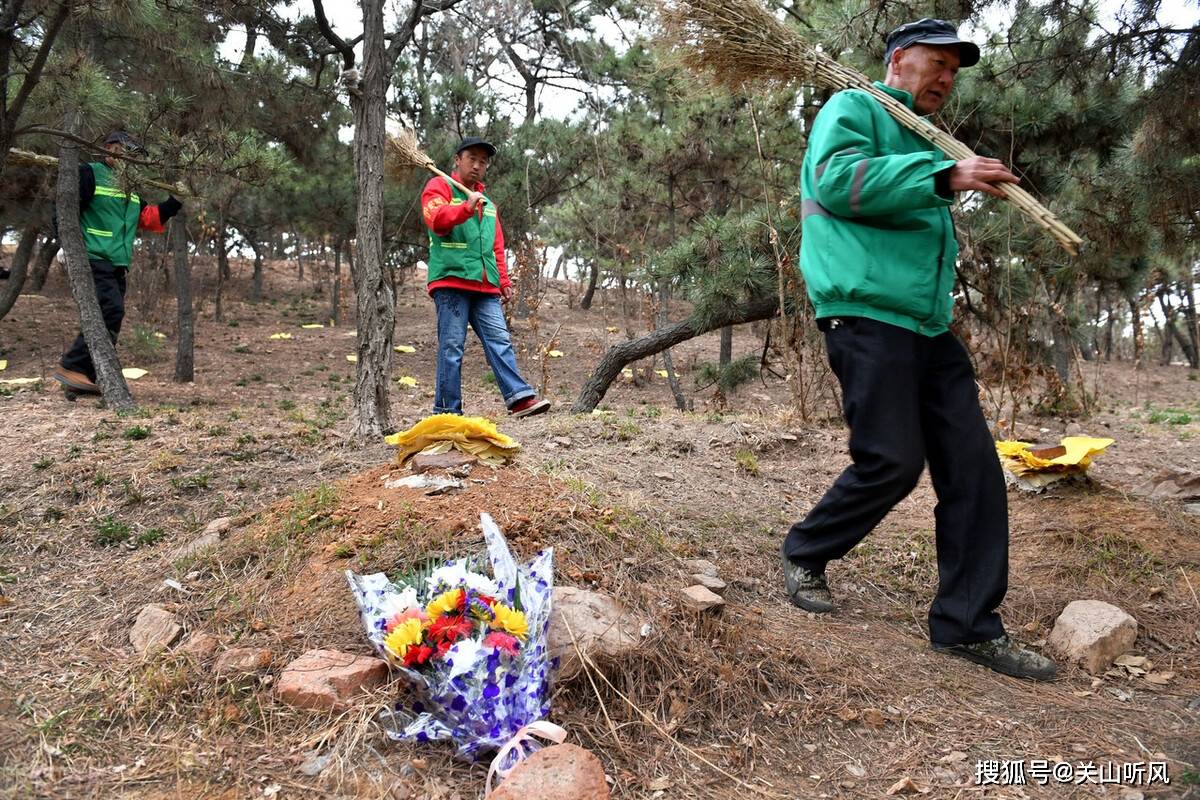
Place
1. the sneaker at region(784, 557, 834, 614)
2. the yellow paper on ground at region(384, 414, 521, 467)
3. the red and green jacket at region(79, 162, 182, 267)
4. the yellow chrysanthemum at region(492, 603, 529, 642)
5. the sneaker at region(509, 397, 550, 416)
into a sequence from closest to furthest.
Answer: the yellow chrysanthemum at region(492, 603, 529, 642) < the sneaker at region(784, 557, 834, 614) < the yellow paper on ground at region(384, 414, 521, 467) < the sneaker at region(509, 397, 550, 416) < the red and green jacket at region(79, 162, 182, 267)

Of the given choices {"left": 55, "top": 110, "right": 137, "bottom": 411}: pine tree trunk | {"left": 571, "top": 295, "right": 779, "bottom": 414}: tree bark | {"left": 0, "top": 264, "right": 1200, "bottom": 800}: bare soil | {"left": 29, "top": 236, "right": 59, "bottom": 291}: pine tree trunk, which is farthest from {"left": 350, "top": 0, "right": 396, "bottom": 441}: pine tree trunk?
{"left": 29, "top": 236, "right": 59, "bottom": 291}: pine tree trunk

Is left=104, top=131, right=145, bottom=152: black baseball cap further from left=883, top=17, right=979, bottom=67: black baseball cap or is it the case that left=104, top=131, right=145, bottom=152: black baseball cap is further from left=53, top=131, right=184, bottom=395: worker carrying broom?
left=883, top=17, right=979, bottom=67: black baseball cap

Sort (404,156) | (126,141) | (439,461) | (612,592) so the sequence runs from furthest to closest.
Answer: (404,156), (126,141), (439,461), (612,592)

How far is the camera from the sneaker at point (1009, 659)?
2383 mm

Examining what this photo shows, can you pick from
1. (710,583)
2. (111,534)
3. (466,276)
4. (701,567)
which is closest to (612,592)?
(710,583)

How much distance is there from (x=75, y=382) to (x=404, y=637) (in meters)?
5.28

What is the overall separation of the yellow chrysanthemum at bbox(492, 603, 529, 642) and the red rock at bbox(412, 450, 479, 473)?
1178 millimetres

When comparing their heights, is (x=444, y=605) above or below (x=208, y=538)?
above

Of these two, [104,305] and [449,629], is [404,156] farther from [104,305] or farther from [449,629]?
[449,629]

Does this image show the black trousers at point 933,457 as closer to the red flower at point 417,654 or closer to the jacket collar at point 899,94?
the jacket collar at point 899,94

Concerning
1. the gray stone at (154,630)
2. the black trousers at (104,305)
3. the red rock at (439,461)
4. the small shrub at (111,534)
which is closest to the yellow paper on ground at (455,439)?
the red rock at (439,461)

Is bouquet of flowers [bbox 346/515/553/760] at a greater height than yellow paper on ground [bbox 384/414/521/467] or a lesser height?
lesser

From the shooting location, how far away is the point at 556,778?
5.22 feet

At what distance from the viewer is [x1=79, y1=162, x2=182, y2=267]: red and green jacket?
241 inches
